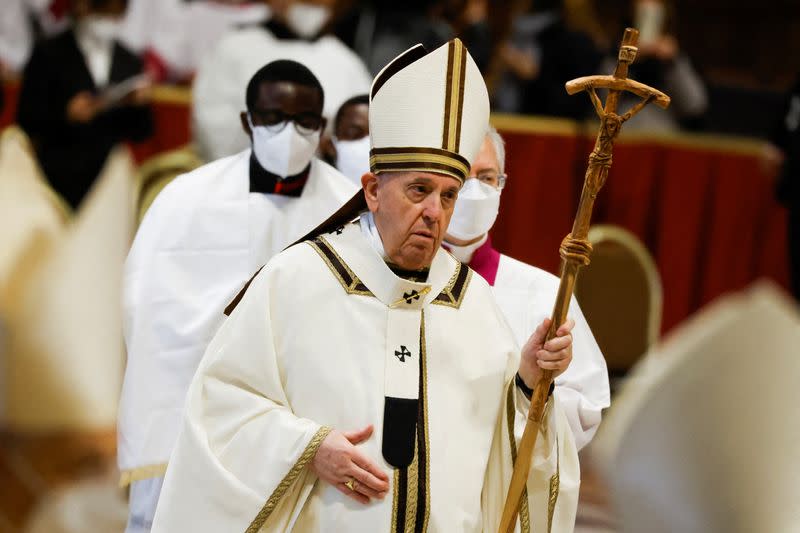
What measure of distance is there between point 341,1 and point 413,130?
5147 millimetres

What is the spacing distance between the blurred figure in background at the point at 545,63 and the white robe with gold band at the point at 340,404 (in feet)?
14.8

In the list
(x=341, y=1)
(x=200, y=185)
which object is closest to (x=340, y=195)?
(x=200, y=185)

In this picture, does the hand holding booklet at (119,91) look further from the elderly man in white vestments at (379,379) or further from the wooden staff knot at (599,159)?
the wooden staff knot at (599,159)

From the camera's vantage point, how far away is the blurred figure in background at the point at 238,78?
4.04m

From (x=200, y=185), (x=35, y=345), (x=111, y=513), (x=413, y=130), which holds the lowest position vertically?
(x=111, y=513)

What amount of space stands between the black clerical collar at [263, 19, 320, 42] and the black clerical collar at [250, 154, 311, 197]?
6.20ft

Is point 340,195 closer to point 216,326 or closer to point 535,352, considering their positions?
point 216,326

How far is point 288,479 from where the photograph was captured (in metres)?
2.16

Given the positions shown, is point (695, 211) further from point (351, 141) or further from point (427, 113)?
point (427, 113)

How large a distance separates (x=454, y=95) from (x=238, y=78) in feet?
6.57

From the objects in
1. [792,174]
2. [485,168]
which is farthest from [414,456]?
[792,174]

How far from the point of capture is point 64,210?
6230mm

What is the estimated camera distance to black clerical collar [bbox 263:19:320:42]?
15.9ft

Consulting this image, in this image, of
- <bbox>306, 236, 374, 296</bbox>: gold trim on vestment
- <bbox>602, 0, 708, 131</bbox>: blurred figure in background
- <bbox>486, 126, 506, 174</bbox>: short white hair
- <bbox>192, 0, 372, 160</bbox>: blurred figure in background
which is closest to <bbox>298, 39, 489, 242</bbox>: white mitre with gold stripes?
<bbox>306, 236, 374, 296</bbox>: gold trim on vestment
